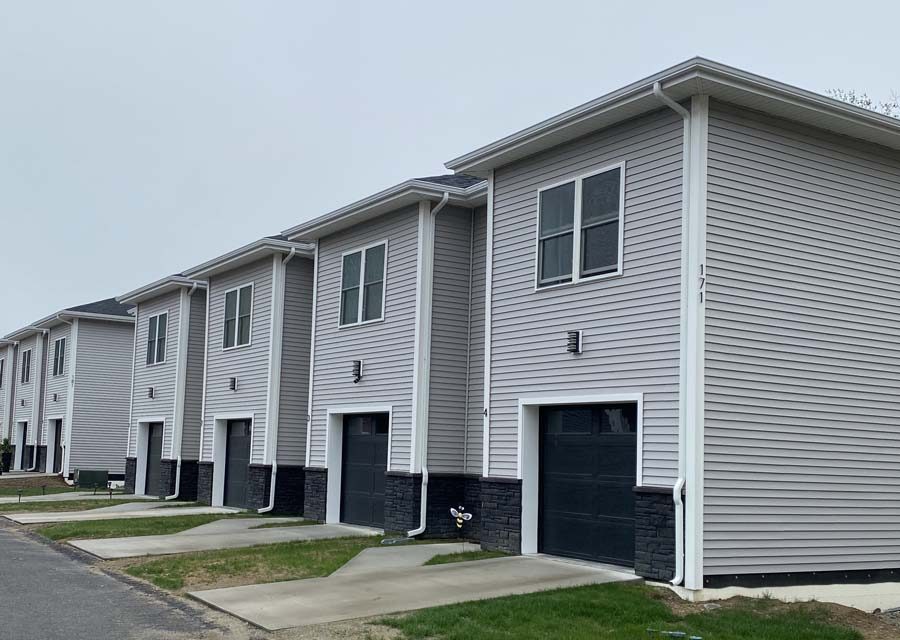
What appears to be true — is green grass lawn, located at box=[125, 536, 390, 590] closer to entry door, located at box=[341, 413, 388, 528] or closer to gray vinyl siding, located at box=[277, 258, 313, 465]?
entry door, located at box=[341, 413, 388, 528]

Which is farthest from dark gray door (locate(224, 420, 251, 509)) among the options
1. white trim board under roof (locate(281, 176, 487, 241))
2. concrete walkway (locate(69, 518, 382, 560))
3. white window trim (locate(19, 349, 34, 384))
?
white window trim (locate(19, 349, 34, 384))

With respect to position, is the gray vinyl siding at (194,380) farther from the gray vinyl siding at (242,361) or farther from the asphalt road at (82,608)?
the asphalt road at (82,608)

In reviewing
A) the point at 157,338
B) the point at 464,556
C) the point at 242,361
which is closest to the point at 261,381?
the point at 242,361

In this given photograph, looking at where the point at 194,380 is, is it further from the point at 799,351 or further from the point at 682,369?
the point at 799,351

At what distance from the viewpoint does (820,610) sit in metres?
10.6

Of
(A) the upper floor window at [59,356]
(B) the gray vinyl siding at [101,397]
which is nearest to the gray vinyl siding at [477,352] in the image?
(B) the gray vinyl siding at [101,397]

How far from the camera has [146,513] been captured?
73.5 feet

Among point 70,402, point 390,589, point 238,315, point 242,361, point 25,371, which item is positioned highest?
point 238,315

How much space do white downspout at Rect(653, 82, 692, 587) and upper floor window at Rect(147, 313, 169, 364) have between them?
66.8ft

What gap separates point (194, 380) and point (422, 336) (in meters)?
12.3

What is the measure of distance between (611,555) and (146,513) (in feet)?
43.9

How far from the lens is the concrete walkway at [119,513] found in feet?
68.6

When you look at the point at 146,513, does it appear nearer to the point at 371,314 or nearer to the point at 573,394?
the point at 371,314

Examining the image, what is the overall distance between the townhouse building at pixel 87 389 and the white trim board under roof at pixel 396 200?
1943 centimetres
